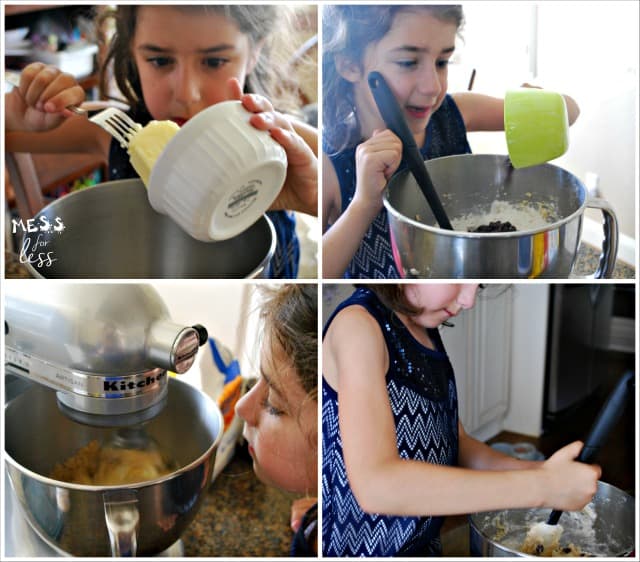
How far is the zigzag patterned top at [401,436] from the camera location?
91 centimetres

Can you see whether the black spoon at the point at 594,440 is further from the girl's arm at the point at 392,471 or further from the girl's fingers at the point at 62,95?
the girl's fingers at the point at 62,95

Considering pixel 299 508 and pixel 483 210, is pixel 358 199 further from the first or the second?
pixel 299 508

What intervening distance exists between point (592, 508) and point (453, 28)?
589 millimetres

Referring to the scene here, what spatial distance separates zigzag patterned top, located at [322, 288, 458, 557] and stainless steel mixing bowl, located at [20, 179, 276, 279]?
0.46 ft

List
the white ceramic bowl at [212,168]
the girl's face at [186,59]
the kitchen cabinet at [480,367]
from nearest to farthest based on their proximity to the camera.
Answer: the white ceramic bowl at [212,168]
the girl's face at [186,59]
the kitchen cabinet at [480,367]

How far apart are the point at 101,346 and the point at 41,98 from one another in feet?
0.98

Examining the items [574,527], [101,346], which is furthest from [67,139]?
[574,527]

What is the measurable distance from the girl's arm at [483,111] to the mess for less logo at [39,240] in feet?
1.54

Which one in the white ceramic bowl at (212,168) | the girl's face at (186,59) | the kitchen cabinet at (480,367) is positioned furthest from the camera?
the kitchen cabinet at (480,367)

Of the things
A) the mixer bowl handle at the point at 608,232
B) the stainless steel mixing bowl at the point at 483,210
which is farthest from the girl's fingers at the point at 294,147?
the mixer bowl handle at the point at 608,232

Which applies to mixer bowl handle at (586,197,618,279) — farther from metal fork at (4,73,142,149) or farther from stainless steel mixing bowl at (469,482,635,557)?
metal fork at (4,73,142,149)

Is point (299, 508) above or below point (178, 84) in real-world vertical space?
below

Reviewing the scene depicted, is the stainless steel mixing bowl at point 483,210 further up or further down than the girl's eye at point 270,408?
further up

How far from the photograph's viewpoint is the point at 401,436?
910 millimetres
